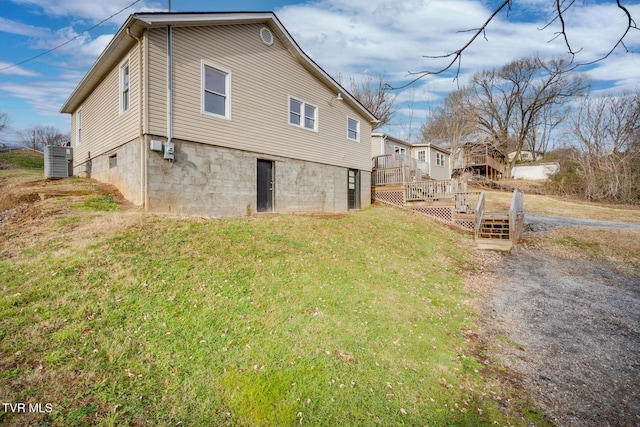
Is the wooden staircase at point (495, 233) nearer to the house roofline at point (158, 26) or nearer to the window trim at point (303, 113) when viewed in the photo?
the window trim at point (303, 113)

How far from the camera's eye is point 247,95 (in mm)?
10766

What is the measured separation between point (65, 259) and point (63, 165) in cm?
992

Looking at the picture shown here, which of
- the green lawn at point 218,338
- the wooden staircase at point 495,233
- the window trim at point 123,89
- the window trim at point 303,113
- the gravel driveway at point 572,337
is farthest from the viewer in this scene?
the window trim at point 303,113

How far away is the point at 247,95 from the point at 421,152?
1962cm

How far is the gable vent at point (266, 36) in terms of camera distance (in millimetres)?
11404

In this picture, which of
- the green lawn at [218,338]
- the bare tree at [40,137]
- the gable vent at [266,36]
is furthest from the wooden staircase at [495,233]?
the bare tree at [40,137]

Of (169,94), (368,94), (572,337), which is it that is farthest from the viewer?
(368,94)

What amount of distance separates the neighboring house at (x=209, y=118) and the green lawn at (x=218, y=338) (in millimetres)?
2698

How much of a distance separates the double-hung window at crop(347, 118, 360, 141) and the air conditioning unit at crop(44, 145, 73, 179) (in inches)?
503

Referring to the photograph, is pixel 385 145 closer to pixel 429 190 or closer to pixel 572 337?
pixel 429 190

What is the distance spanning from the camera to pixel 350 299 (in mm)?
5441

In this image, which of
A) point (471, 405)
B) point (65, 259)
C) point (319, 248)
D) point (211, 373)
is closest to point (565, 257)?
point (319, 248)

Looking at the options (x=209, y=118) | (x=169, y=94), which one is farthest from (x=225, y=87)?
(x=169, y=94)

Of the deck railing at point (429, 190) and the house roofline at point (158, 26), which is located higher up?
the house roofline at point (158, 26)
